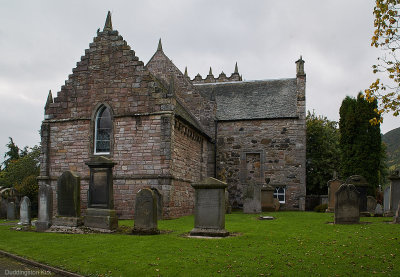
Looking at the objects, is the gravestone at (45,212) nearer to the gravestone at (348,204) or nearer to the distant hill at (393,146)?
the gravestone at (348,204)

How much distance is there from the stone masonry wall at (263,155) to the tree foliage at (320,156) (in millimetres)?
9875

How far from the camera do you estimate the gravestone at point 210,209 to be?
11.6 meters

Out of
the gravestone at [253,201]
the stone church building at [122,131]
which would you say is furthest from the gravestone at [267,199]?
the stone church building at [122,131]

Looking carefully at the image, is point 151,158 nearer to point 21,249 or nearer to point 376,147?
point 21,249

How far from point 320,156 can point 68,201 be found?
2764 centimetres

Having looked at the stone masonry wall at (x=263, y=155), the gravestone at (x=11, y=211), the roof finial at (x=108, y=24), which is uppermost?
the roof finial at (x=108, y=24)

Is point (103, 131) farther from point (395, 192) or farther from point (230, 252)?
point (395, 192)

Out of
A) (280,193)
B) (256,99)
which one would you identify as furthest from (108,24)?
(280,193)

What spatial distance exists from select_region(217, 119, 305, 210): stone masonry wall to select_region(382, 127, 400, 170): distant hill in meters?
44.6

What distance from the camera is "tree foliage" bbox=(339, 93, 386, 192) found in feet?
87.8

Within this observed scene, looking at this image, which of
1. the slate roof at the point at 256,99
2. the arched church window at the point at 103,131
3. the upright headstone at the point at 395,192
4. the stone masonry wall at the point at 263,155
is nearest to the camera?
the upright headstone at the point at 395,192

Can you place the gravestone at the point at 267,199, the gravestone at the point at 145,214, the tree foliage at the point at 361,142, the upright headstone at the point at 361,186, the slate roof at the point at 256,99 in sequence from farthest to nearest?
the slate roof at the point at 256,99 → the tree foliage at the point at 361,142 → the gravestone at the point at 267,199 → the upright headstone at the point at 361,186 → the gravestone at the point at 145,214

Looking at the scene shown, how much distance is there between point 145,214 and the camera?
488 inches

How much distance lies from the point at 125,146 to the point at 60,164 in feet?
12.2
